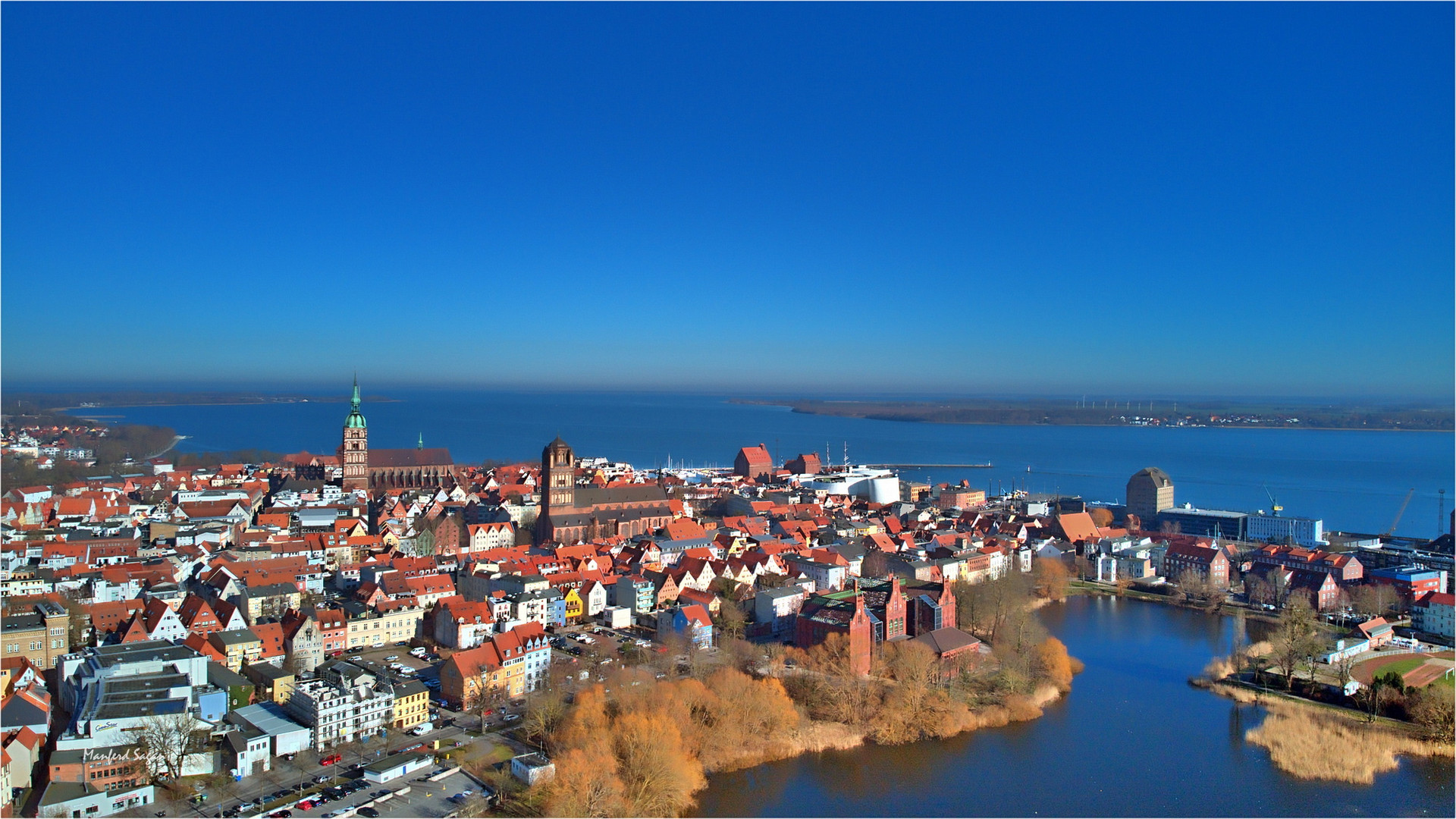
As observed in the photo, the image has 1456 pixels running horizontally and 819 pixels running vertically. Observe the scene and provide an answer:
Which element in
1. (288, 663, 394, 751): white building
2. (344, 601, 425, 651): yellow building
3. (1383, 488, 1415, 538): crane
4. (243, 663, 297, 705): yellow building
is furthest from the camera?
(1383, 488, 1415, 538): crane

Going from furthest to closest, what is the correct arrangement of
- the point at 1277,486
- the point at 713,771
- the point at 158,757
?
the point at 1277,486 < the point at 713,771 < the point at 158,757

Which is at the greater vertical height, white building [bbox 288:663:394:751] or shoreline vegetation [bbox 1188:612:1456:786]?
white building [bbox 288:663:394:751]

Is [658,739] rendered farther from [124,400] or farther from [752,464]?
[124,400]

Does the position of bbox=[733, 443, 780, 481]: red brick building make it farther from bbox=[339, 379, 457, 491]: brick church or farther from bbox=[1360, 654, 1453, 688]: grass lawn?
bbox=[1360, 654, 1453, 688]: grass lawn

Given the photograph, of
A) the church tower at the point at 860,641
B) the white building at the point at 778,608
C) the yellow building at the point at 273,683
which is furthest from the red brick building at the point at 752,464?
the yellow building at the point at 273,683

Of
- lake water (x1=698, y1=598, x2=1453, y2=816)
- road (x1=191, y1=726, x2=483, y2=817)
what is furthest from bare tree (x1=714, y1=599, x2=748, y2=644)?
road (x1=191, y1=726, x2=483, y2=817)

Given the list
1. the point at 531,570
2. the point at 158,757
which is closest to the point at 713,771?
the point at 158,757

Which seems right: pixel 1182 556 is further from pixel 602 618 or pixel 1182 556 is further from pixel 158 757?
pixel 158 757
